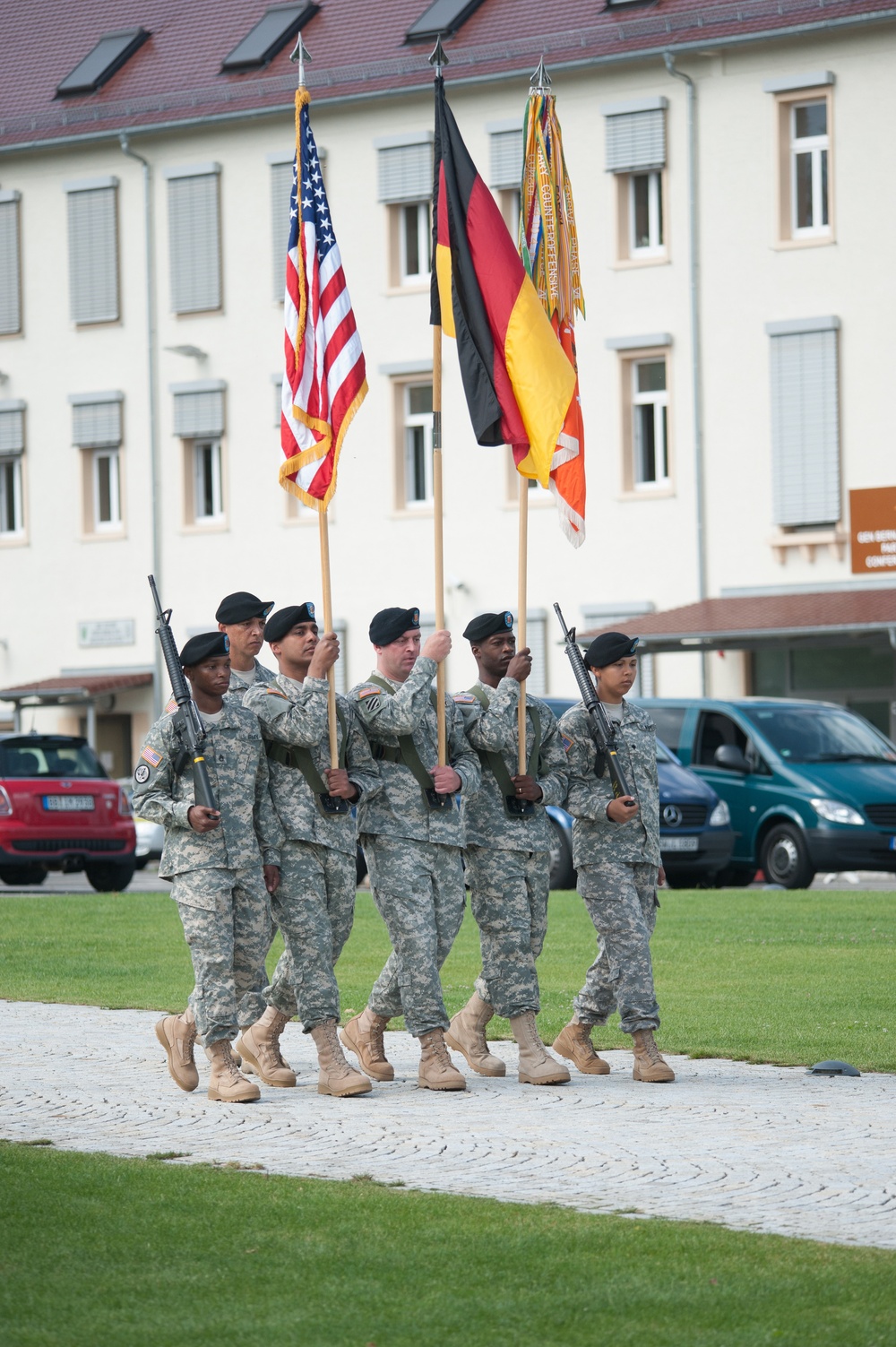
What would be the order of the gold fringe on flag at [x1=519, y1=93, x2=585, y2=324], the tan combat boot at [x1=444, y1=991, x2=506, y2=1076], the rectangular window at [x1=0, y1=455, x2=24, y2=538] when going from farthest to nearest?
1. the rectangular window at [x1=0, y1=455, x2=24, y2=538]
2. the gold fringe on flag at [x1=519, y1=93, x2=585, y2=324]
3. the tan combat boot at [x1=444, y1=991, x2=506, y2=1076]

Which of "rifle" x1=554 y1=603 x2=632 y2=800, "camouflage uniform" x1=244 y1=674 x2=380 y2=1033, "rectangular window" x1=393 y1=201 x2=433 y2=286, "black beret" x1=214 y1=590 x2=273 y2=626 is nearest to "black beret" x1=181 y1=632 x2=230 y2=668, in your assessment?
"camouflage uniform" x1=244 y1=674 x2=380 y2=1033

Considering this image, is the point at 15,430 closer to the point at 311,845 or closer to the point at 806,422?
the point at 806,422

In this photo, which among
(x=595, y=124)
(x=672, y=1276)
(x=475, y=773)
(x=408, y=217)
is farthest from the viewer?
(x=408, y=217)

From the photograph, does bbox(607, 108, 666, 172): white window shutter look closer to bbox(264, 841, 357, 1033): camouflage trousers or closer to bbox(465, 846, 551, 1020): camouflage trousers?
bbox(465, 846, 551, 1020): camouflage trousers

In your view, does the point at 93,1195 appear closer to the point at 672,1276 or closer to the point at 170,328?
the point at 672,1276

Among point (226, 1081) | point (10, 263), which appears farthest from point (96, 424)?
point (226, 1081)

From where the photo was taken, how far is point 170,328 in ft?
120

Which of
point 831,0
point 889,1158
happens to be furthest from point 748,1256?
point 831,0

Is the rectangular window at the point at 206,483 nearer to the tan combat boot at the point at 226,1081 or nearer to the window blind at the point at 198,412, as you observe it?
the window blind at the point at 198,412

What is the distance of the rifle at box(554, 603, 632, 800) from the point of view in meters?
9.20

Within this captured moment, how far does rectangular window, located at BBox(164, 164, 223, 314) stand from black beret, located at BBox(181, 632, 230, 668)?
2794 centimetres

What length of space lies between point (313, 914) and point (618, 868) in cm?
132

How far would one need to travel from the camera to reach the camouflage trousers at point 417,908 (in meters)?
Result: 8.86

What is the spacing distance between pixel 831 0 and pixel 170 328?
1234 centimetres
